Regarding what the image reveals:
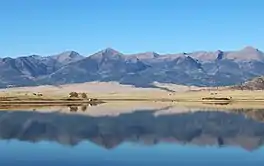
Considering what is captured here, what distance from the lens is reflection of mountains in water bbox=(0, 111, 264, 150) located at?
45750 millimetres

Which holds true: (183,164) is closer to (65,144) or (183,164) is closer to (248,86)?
(65,144)

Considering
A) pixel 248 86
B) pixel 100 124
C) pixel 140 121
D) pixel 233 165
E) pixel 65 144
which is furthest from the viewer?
pixel 248 86

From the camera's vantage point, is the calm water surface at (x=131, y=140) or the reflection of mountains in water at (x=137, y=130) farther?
the reflection of mountains in water at (x=137, y=130)

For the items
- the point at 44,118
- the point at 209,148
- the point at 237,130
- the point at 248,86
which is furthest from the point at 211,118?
the point at 248,86

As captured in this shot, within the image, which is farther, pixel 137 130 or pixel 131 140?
pixel 137 130

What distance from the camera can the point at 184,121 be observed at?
66.4 meters

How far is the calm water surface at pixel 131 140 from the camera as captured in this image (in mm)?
34031

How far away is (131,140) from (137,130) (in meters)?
9.27

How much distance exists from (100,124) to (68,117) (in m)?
9.23

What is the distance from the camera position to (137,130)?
5441cm

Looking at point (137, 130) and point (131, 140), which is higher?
point (137, 130)

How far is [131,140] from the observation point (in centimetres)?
4516

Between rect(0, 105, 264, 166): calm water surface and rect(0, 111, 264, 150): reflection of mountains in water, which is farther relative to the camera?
rect(0, 111, 264, 150): reflection of mountains in water

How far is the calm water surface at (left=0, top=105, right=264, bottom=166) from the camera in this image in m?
34.0
